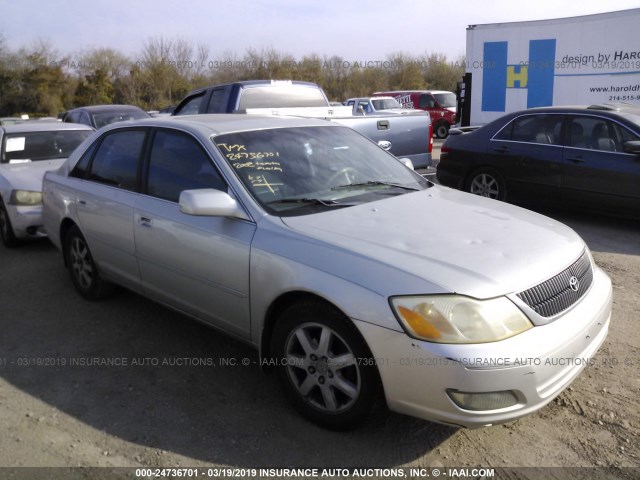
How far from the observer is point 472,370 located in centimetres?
249

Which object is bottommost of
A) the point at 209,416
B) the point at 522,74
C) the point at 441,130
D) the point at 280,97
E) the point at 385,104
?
the point at 441,130

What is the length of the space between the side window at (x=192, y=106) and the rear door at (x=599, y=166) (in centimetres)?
558

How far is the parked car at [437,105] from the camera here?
22500mm

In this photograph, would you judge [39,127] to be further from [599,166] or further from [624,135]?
[624,135]

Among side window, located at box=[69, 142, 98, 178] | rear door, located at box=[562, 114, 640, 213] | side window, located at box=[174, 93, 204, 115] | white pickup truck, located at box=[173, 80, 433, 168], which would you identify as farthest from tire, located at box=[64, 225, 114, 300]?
rear door, located at box=[562, 114, 640, 213]

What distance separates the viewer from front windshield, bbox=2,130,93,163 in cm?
760

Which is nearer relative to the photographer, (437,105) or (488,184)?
(488,184)

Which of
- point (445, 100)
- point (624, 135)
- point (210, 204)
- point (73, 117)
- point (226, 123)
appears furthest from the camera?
point (445, 100)

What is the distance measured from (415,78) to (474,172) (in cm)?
3571

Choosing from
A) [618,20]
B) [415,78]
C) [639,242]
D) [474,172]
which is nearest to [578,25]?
[618,20]

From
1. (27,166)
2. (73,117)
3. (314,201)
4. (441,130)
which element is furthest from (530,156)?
(441,130)

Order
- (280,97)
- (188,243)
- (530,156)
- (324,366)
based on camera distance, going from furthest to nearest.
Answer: (280,97)
(530,156)
(188,243)
(324,366)

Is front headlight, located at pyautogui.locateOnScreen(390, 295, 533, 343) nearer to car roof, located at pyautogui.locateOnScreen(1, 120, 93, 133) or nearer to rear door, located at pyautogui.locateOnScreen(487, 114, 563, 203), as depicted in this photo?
rear door, located at pyautogui.locateOnScreen(487, 114, 563, 203)

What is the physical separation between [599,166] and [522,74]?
6.85m
